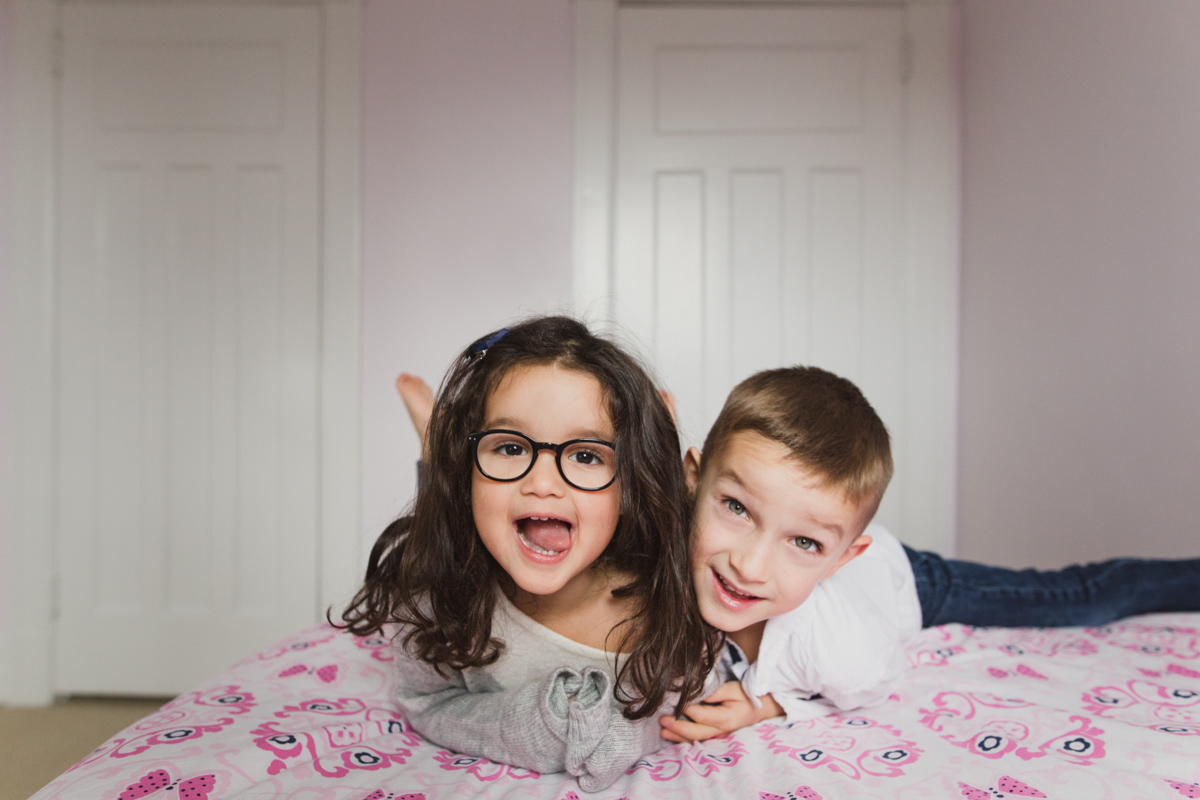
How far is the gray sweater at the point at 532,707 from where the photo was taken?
0.86 meters

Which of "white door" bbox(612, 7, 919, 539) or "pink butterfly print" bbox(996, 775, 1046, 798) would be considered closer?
"pink butterfly print" bbox(996, 775, 1046, 798)

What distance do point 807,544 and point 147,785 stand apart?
773 mm

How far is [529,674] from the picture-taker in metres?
1.03

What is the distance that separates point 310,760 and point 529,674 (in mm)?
284

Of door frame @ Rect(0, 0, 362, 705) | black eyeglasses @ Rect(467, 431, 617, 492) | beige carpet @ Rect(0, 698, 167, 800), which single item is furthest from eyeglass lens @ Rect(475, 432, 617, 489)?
door frame @ Rect(0, 0, 362, 705)

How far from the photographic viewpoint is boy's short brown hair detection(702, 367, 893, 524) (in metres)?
0.96

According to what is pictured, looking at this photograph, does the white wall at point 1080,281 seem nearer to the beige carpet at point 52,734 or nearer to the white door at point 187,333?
the white door at point 187,333

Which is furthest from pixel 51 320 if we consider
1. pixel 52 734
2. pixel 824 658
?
pixel 824 658

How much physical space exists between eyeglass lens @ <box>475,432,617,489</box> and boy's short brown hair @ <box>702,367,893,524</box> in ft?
0.62

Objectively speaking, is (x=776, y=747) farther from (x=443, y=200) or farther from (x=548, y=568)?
(x=443, y=200)

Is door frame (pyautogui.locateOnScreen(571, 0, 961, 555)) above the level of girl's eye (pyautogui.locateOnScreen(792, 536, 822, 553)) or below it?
above

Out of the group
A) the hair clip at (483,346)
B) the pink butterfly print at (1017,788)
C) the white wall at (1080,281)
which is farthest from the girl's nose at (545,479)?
the white wall at (1080,281)

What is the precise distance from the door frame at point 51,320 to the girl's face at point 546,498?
1705mm

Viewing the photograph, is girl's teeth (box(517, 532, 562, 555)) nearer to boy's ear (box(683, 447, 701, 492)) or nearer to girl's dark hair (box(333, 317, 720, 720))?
girl's dark hair (box(333, 317, 720, 720))
